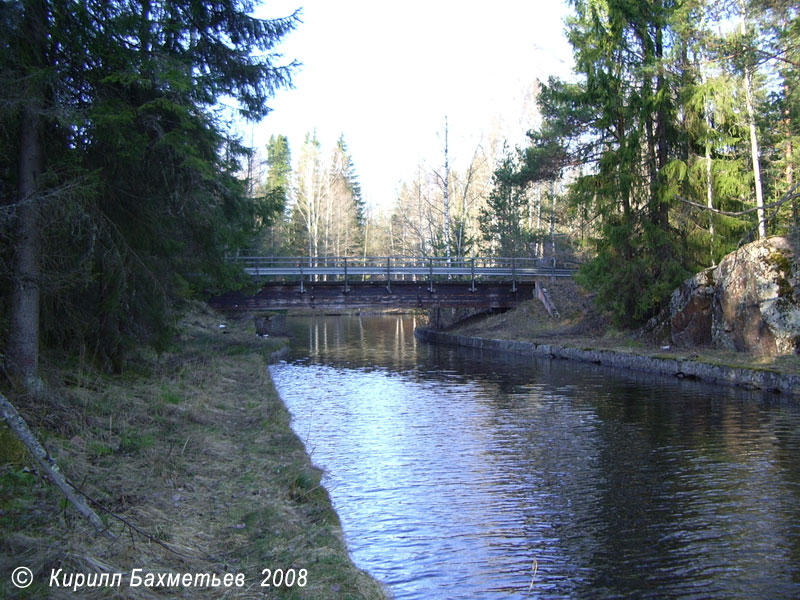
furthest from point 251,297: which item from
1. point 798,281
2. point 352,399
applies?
point 798,281

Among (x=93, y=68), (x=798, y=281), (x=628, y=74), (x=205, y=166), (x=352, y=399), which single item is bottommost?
(x=352, y=399)

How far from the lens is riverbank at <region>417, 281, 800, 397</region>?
55.8 ft

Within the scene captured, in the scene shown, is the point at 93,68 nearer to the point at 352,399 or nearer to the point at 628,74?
the point at 352,399

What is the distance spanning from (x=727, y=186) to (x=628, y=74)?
5.46 metres

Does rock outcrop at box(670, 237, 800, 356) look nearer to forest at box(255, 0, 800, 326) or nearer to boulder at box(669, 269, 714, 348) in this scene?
boulder at box(669, 269, 714, 348)

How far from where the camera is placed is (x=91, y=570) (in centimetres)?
481

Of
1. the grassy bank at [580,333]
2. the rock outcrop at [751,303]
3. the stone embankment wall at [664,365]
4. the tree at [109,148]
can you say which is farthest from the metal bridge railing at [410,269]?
the tree at [109,148]

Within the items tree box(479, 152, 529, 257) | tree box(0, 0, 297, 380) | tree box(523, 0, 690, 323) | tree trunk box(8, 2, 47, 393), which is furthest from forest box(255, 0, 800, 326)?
tree trunk box(8, 2, 47, 393)

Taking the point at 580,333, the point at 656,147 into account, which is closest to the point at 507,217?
the point at 580,333

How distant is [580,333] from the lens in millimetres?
29062

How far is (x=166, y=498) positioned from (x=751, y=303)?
17.3 metres

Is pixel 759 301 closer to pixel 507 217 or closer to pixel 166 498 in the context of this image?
pixel 166 498

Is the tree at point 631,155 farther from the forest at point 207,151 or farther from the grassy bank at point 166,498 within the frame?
the grassy bank at point 166,498

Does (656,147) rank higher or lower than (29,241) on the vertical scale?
higher
